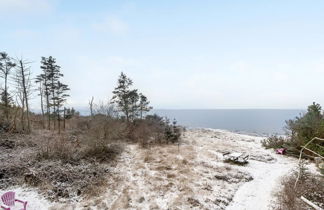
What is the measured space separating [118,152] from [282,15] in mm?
10995

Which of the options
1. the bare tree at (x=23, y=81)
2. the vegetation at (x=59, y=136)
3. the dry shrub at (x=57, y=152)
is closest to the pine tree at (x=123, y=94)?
the vegetation at (x=59, y=136)

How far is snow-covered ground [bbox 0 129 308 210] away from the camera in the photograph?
5.69m

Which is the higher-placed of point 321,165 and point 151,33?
point 151,33

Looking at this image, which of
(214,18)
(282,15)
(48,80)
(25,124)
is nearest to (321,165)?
(282,15)

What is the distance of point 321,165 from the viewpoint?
1.37m

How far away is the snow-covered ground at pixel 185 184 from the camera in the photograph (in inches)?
224

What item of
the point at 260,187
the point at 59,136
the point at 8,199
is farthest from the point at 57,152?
the point at 260,187

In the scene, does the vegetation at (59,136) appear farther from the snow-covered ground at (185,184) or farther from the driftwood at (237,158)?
the driftwood at (237,158)

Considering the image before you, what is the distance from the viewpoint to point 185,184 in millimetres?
6879

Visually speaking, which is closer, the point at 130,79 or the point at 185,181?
the point at 185,181

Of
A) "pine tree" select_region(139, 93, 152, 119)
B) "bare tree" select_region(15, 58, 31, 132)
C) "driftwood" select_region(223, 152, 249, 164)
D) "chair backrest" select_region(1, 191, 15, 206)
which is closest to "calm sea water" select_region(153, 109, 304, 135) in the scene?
"pine tree" select_region(139, 93, 152, 119)

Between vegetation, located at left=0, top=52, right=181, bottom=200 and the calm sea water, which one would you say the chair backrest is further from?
the calm sea water

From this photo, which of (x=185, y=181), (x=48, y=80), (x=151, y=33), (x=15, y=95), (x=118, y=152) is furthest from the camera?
(x=48, y=80)

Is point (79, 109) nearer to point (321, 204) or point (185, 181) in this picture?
point (185, 181)
